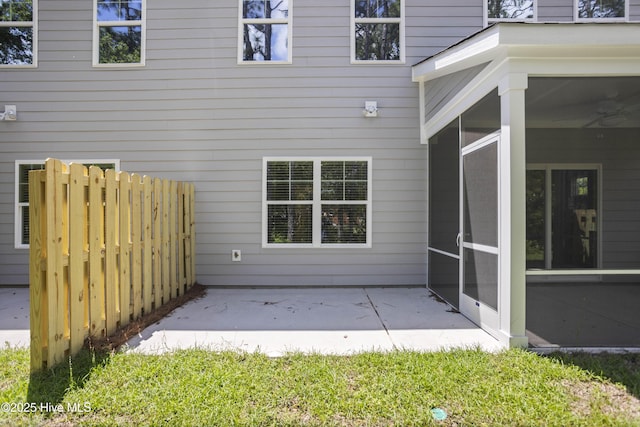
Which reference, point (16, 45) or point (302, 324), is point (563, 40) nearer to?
point (302, 324)

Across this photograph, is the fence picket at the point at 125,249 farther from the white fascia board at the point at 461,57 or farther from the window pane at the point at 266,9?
the white fascia board at the point at 461,57

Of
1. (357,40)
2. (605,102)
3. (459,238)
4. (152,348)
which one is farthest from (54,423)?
(605,102)

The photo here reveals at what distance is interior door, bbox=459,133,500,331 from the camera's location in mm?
3270

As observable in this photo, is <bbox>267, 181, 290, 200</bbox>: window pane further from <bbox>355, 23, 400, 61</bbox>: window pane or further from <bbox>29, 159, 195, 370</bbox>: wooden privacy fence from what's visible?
<bbox>355, 23, 400, 61</bbox>: window pane

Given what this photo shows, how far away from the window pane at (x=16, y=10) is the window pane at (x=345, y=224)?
5.82m

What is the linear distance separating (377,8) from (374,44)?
0.58 meters

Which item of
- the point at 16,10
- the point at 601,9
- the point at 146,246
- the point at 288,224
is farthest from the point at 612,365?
the point at 16,10

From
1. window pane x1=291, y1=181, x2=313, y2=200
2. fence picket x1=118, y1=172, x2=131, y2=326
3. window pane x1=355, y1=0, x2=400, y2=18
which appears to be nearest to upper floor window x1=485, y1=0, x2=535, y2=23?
window pane x1=355, y1=0, x2=400, y2=18

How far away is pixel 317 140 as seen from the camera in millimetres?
5355

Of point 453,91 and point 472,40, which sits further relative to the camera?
point 453,91

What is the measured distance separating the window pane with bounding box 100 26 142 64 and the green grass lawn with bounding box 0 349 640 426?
4.54 metres

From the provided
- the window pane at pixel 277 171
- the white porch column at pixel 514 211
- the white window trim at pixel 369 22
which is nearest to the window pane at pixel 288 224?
the window pane at pixel 277 171

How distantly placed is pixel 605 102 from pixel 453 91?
6.19 feet

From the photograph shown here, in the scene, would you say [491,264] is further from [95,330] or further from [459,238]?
[95,330]
